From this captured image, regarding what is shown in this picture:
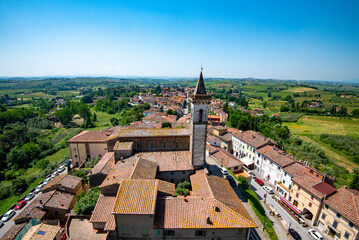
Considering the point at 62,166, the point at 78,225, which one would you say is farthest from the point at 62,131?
the point at 78,225

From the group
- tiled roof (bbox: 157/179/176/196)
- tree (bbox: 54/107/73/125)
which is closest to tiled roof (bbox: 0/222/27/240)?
tiled roof (bbox: 157/179/176/196)

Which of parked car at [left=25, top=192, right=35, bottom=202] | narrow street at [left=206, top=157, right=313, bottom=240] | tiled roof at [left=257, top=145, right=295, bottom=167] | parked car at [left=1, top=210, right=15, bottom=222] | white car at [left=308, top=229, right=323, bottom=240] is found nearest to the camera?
narrow street at [left=206, top=157, right=313, bottom=240]

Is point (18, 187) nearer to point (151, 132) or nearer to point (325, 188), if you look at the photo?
point (151, 132)

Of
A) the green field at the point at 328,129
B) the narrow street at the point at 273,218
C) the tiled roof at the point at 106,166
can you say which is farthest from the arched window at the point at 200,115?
the green field at the point at 328,129

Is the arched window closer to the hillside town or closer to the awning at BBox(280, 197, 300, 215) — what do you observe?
the hillside town

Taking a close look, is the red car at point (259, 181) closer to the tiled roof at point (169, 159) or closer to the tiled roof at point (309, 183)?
the tiled roof at point (309, 183)

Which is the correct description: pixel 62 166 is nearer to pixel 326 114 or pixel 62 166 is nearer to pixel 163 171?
pixel 163 171

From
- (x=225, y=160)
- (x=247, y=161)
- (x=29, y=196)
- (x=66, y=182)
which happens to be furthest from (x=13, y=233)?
(x=247, y=161)
